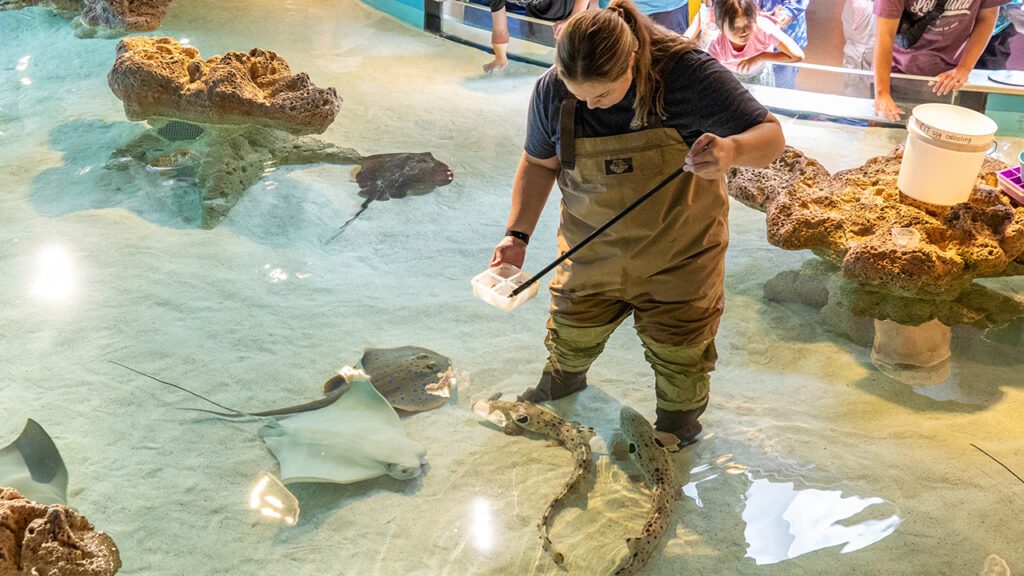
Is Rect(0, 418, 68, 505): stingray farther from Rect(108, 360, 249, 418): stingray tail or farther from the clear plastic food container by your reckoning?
the clear plastic food container

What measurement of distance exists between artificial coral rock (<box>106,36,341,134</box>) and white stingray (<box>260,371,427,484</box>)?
2577 millimetres

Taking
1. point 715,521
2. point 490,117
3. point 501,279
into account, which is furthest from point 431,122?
point 715,521

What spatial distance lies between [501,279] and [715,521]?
132 centimetres

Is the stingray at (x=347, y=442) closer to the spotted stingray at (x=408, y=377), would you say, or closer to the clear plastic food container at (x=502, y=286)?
the spotted stingray at (x=408, y=377)

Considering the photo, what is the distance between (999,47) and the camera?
19.9 feet

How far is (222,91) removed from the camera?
5297mm

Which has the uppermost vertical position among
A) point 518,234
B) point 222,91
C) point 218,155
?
point 518,234

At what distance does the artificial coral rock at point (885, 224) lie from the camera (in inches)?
148

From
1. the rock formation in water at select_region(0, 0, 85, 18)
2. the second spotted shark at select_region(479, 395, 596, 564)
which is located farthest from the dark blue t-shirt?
the rock formation in water at select_region(0, 0, 85, 18)

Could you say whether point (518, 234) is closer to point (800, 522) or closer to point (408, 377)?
point (408, 377)

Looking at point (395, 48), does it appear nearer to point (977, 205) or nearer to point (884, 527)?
point (977, 205)

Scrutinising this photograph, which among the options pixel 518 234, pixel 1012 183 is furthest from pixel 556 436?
pixel 1012 183

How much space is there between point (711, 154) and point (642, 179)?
0.38m

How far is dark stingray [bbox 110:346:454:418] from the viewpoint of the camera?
143 inches
